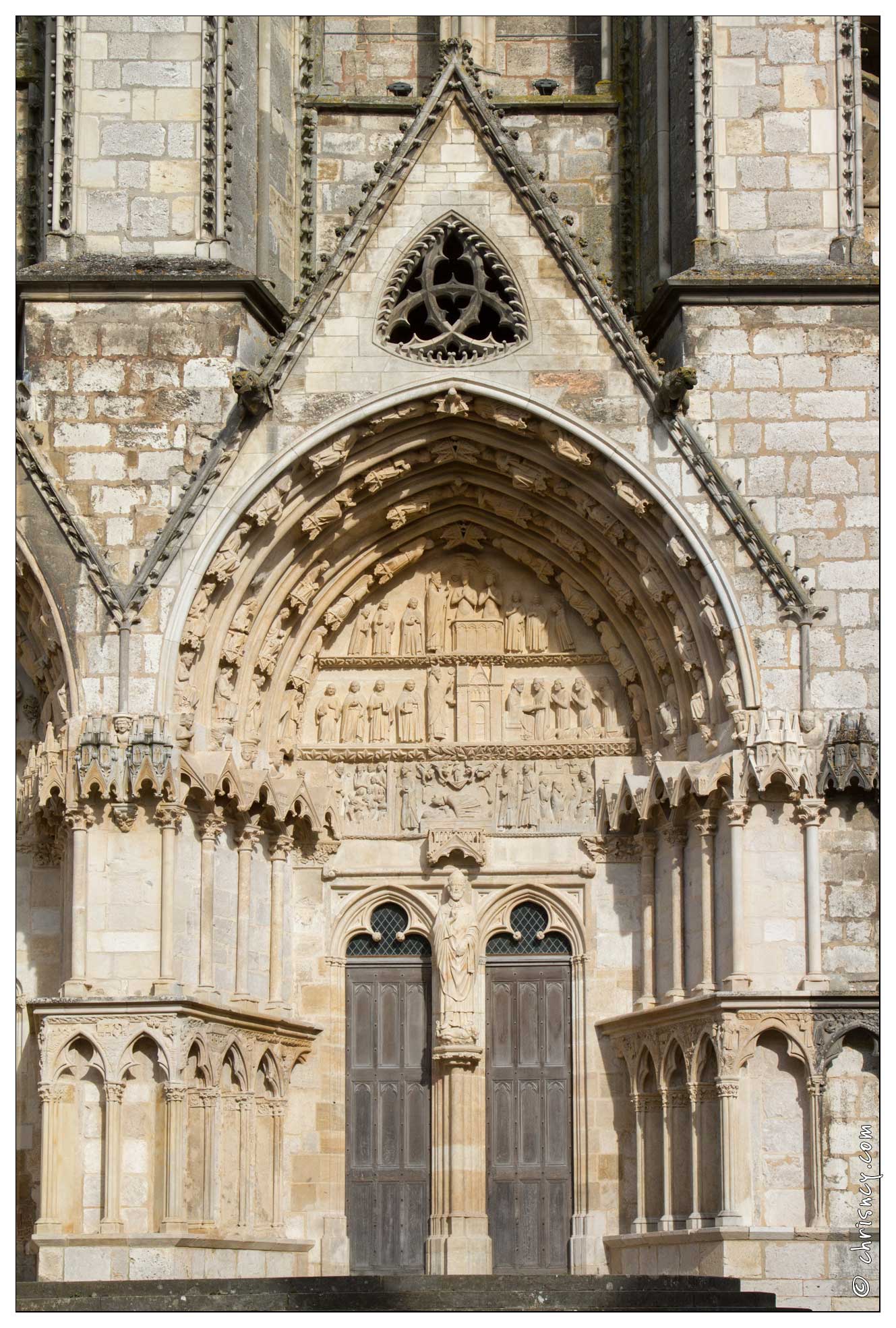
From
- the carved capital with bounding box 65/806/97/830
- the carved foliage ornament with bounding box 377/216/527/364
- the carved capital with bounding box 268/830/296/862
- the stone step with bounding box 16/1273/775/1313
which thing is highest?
the carved foliage ornament with bounding box 377/216/527/364

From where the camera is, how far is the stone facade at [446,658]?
1667cm

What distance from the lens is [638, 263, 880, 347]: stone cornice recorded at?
17.7 m

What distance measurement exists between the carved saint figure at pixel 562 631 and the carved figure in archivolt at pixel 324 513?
192cm

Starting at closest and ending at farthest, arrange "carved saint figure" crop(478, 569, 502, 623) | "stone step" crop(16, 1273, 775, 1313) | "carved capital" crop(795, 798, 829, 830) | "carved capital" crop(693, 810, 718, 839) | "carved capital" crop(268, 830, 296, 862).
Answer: "stone step" crop(16, 1273, 775, 1313) < "carved capital" crop(795, 798, 829, 830) < "carved capital" crop(693, 810, 718, 839) < "carved capital" crop(268, 830, 296, 862) < "carved saint figure" crop(478, 569, 502, 623)

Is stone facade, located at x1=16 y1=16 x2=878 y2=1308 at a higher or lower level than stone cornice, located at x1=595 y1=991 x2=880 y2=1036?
higher

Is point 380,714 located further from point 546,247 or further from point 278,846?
point 546,247

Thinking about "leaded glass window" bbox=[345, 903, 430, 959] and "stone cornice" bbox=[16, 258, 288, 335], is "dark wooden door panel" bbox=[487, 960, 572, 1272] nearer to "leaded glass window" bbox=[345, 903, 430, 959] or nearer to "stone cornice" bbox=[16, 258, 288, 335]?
"leaded glass window" bbox=[345, 903, 430, 959]

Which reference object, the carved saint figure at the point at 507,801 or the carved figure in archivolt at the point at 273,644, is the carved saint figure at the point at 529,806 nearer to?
the carved saint figure at the point at 507,801

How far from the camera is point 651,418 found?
17484 millimetres

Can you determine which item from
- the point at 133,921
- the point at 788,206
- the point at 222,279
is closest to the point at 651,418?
the point at 788,206

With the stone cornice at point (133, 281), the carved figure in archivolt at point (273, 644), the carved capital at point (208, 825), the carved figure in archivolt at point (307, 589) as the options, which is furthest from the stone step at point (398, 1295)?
the stone cornice at point (133, 281)

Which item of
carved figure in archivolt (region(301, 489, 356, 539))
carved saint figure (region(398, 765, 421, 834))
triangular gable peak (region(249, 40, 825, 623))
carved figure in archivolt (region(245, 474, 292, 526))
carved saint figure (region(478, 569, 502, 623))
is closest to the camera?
triangular gable peak (region(249, 40, 825, 623))

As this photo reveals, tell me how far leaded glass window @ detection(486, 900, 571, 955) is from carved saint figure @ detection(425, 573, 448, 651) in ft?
6.86

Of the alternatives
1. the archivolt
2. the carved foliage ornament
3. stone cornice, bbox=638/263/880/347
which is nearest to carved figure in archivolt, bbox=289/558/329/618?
the archivolt
